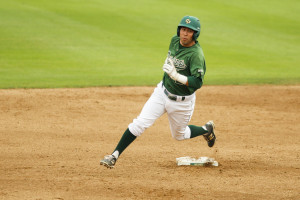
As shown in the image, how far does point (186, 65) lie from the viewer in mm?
6551

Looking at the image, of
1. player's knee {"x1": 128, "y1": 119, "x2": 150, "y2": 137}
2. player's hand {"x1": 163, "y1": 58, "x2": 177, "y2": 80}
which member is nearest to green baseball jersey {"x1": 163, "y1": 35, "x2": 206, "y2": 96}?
player's hand {"x1": 163, "y1": 58, "x2": 177, "y2": 80}

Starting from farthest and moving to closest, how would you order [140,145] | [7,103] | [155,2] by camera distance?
[155,2] < [7,103] < [140,145]

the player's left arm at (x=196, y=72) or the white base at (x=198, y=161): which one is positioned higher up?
the player's left arm at (x=196, y=72)

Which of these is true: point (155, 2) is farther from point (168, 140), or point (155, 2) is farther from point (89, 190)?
point (89, 190)

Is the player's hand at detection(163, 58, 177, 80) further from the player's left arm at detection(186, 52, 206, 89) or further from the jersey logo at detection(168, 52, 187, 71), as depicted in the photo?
the jersey logo at detection(168, 52, 187, 71)

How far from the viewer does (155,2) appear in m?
21.6

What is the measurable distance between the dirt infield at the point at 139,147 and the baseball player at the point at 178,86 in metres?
0.59

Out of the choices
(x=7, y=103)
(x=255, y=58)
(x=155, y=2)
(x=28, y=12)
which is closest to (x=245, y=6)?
(x=155, y=2)

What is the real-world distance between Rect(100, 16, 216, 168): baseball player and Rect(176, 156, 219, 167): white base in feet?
1.60

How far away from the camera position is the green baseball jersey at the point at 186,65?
6398 mm

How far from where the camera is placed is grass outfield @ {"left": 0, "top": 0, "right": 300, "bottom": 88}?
13672 mm

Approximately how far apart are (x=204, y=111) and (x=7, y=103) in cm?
418

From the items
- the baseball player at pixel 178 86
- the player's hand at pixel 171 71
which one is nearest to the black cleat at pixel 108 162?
the baseball player at pixel 178 86

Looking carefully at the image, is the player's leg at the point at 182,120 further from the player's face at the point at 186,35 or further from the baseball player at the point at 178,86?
the player's face at the point at 186,35
